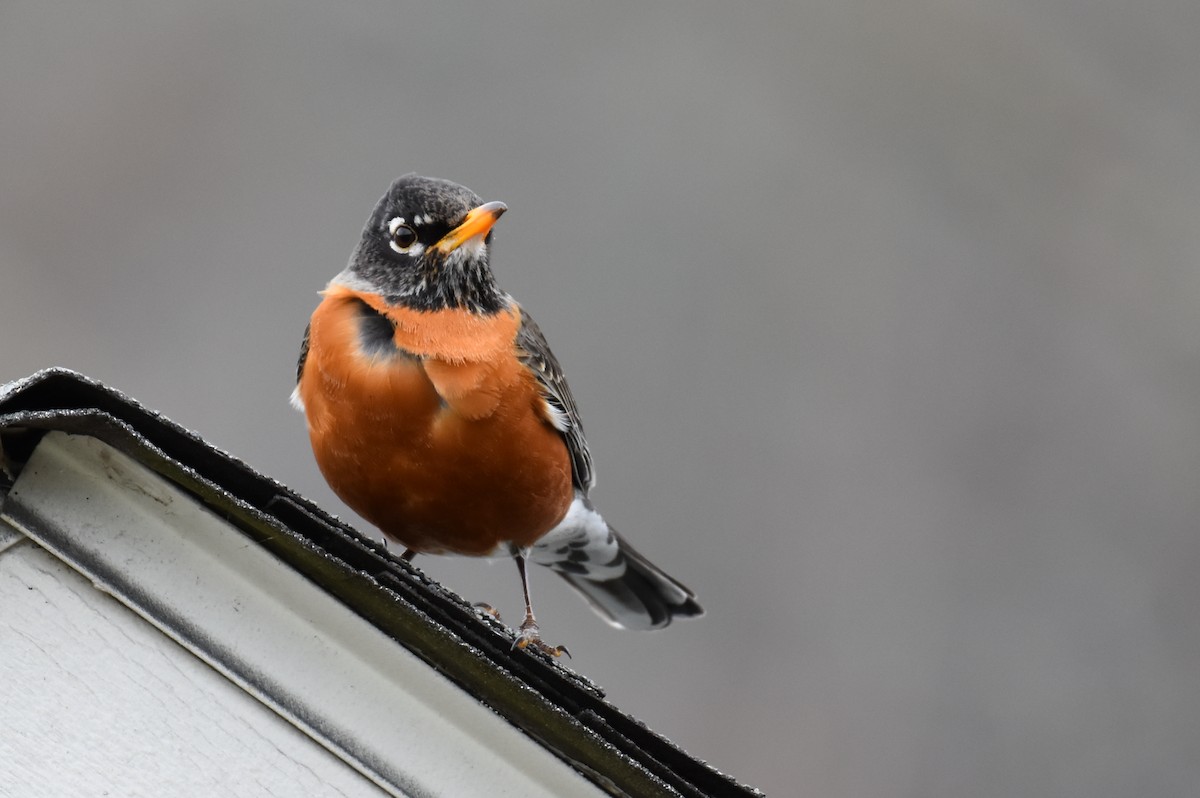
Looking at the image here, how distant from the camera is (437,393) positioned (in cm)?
289

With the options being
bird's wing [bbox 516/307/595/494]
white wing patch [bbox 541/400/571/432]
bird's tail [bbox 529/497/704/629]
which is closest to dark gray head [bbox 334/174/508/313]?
bird's wing [bbox 516/307/595/494]

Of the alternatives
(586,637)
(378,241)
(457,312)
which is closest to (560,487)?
(457,312)

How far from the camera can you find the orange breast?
2877 millimetres

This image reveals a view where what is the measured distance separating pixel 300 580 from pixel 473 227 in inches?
53.1

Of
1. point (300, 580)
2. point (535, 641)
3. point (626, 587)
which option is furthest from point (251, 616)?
point (626, 587)

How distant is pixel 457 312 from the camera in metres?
3.16

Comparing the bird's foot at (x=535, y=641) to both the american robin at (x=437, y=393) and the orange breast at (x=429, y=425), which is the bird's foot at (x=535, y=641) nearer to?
the american robin at (x=437, y=393)

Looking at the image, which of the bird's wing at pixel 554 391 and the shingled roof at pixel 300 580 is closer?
the shingled roof at pixel 300 580

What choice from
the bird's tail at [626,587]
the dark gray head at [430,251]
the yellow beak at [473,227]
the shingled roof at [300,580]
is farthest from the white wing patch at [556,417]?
the shingled roof at [300,580]

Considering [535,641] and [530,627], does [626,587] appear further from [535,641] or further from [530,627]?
[535,641]

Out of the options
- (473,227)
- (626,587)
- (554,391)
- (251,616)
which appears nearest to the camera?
(251,616)

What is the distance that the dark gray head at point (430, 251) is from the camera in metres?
3.20

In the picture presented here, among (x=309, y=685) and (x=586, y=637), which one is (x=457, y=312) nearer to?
(x=309, y=685)

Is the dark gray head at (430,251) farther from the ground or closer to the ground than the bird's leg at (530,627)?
farther from the ground
